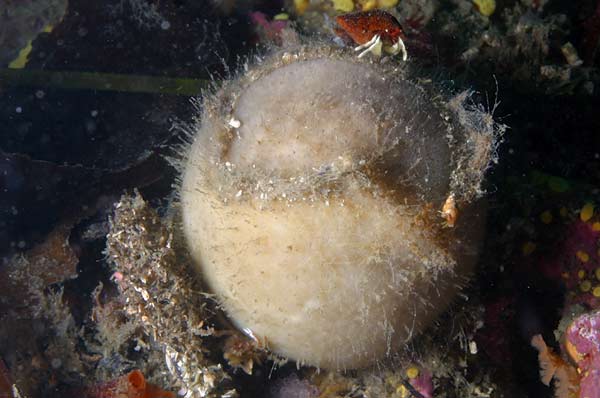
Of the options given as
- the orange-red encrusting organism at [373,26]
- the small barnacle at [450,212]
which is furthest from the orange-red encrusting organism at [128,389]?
the orange-red encrusting organism at [373,26]

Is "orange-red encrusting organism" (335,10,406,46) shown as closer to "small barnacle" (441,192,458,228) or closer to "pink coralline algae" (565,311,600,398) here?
"small barnacle" (441,192,458,228)

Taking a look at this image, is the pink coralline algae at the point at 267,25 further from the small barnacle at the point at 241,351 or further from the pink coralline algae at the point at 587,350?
the pink coralline algae at the point at 587,350

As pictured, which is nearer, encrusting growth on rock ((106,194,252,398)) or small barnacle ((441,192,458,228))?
small barnacle ((441,192,458,228))

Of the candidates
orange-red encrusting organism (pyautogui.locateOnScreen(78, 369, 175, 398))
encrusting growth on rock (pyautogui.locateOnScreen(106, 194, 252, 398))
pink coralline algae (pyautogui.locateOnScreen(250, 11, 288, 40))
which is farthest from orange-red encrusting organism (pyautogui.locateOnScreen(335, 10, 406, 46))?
orange-red encrusting organism (pyautogui.locateOnScreen(78, 369, 175, 398))

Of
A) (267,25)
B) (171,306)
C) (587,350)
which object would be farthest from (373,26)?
(587,350)

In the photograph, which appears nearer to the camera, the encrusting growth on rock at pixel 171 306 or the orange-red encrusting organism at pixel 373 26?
the encrusting growth on rock at pixel 171 306
